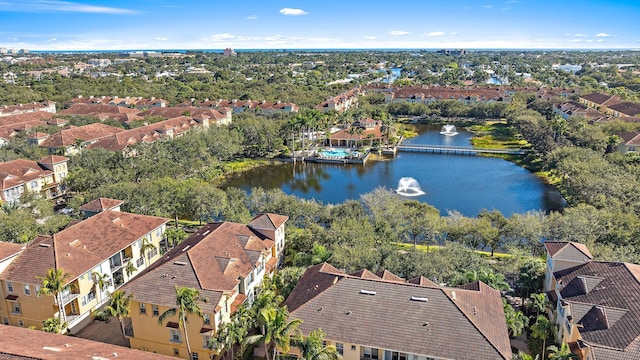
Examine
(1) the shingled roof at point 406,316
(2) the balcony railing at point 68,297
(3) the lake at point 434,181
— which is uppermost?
(1) the shingled roof at point 406,316

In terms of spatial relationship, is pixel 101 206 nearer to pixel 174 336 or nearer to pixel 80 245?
pixel 80 245

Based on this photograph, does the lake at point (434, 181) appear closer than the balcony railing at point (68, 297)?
No

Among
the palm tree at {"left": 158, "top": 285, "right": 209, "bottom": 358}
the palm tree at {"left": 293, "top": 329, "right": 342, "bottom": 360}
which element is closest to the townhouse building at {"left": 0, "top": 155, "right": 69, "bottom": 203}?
the palm tree at {"left": 158, "top": 285, "right": 209, "bottom": 358}

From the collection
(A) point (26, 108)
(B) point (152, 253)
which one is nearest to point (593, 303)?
(B) point (152, 253)

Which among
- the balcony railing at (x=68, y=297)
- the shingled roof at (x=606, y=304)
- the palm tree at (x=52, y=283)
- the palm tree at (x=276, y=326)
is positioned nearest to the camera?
the palm tree at (x=276, y=326)

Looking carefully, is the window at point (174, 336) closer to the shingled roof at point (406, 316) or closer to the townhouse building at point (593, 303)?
the shingled roof at point (406, 316)

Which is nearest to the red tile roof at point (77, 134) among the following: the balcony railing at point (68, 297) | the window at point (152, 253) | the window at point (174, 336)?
the window at point (152, 253)

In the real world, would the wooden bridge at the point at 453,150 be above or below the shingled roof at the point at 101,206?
below
